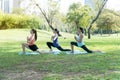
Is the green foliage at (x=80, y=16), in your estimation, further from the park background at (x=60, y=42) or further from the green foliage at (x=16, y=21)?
the green foliage at (x=16, y=21)

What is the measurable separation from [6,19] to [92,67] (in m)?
45.0

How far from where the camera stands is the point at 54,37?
16.1m

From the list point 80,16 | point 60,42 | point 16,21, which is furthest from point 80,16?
point 60,42

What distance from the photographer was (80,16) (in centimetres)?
7488

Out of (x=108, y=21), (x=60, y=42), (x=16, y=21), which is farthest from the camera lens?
(x=108, y=21)

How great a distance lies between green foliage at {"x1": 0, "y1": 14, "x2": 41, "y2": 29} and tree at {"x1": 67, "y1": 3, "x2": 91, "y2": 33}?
1853 cm

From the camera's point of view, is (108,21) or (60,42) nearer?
(60,42)

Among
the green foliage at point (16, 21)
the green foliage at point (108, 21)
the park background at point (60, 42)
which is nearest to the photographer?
the park background at point (60, 42)

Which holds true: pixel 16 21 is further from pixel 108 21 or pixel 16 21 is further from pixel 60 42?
pixel 108 21

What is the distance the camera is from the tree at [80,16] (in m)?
73.9

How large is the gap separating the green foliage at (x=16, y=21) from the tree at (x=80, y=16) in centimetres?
1853

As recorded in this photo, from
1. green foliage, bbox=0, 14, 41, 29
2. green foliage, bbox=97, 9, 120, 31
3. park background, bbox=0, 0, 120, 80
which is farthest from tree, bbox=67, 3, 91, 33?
green foliage, bbox=0, 14, 41, 29

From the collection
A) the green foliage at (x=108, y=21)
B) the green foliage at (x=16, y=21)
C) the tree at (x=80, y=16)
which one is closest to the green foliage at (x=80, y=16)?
the tree at (x=80, y=16)

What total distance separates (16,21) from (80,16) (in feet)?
76.9
